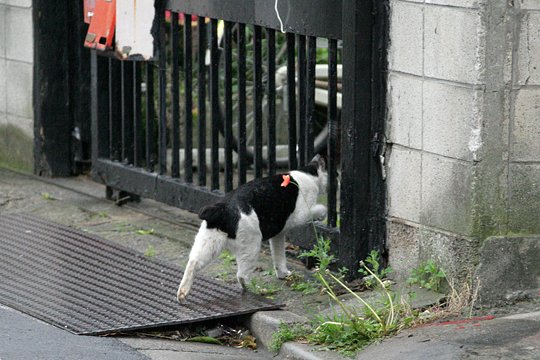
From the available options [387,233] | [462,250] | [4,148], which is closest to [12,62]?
[4,148]

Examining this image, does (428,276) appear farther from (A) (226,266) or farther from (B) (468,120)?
(A) (226,266)

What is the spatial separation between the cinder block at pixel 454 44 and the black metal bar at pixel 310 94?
3.04 ft

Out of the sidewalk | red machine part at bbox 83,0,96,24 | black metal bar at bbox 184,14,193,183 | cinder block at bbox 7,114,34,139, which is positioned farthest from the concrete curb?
cinder block at bbox 7,114,34,139

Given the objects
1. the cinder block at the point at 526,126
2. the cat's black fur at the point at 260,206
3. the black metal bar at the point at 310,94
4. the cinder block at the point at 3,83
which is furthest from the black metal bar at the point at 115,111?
the cinder block at the point at 526,126

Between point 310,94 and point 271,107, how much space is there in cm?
45

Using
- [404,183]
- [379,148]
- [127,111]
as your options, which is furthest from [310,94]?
[127,111]

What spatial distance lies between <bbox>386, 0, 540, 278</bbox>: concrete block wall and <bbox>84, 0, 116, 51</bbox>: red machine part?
9.16ft

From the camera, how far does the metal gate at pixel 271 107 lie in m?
6.35

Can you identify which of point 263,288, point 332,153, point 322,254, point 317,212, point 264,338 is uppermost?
point 332,153

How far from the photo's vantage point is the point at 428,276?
612 cm

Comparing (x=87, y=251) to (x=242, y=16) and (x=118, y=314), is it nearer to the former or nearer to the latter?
(x=118, y=314)

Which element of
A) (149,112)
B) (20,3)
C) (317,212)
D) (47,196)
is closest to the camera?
(317,212)

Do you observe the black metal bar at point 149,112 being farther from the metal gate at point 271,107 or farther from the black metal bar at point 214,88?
the black metal bar at point 214,88

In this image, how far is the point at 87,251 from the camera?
24.3 ft
